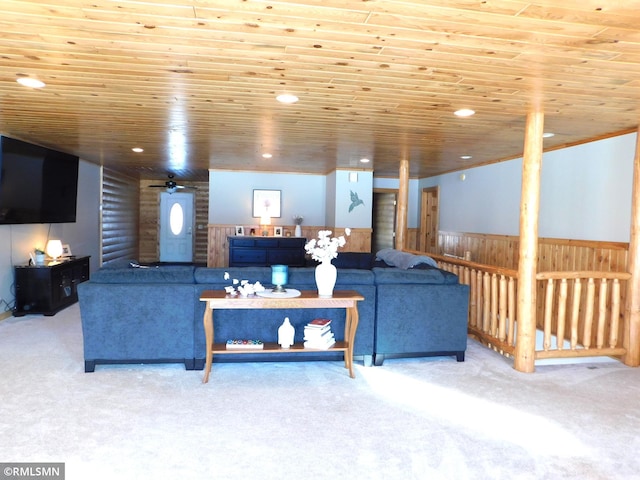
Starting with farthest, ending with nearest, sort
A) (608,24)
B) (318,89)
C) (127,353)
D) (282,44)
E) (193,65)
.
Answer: (127,353) → (318,89) → (193,65) → (282,44) → (608,24)

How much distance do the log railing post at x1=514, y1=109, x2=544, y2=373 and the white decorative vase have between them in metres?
1.72

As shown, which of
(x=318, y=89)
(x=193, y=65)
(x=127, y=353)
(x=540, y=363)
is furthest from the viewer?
(x=540, y=363)

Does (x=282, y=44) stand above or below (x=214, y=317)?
above

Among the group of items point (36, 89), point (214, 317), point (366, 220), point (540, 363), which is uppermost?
point (36, 89)

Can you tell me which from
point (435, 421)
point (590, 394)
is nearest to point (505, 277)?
point (590, 394)

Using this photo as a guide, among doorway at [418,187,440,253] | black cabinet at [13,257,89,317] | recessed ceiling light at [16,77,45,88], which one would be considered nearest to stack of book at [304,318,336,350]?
recessed ceiling light at [16,77,45,88]

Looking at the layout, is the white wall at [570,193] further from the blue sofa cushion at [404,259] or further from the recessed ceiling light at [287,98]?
the recessed ceiling light at [287,98]

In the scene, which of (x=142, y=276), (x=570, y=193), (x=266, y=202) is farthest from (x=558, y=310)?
(x=266, y=202)

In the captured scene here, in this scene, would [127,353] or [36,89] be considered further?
[127,353]

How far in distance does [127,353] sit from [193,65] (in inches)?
90.0

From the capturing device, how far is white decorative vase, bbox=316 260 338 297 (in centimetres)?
332

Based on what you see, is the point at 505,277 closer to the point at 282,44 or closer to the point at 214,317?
the point at 214,317

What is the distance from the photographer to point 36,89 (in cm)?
317

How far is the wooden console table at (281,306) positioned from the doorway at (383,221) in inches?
280
